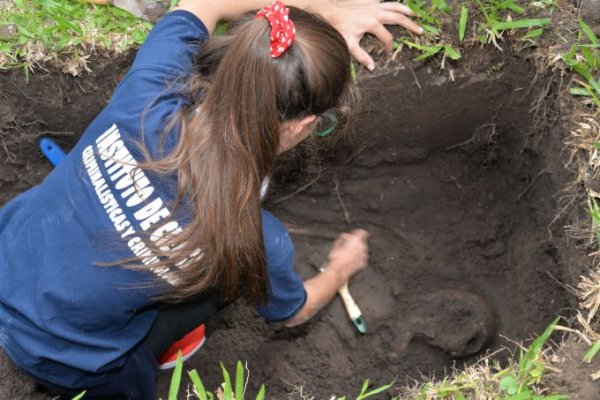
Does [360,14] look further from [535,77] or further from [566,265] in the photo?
[566,265]

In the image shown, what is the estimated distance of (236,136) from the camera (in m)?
1.38

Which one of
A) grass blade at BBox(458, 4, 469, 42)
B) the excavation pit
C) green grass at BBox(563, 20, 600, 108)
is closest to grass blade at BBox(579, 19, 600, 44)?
green grass at BBox(563, 20, 600, 108)

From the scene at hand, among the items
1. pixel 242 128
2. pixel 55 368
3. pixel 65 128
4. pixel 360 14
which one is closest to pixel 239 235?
pixel 242 128

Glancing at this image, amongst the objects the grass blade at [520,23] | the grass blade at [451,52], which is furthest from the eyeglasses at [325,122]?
the grass blade at [520,23]

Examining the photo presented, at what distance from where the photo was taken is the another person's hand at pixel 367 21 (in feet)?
6.75

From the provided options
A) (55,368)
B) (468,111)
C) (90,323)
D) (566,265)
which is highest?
(90,323)

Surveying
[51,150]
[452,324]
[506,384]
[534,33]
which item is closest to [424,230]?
[452,324]

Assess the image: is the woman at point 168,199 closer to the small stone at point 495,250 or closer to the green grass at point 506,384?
the green grass at point 506,384

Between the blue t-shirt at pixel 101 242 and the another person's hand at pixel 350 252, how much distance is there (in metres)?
0.63

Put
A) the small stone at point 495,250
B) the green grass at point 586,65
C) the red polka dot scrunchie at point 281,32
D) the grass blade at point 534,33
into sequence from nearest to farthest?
the red polka dot scrunchie at point 281,32, the green grass at point 586,65, the grass blade at point 534,33, the small stone at point 495,250

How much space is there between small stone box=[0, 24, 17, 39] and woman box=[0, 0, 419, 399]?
68 cm

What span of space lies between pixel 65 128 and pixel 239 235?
3.74 ft

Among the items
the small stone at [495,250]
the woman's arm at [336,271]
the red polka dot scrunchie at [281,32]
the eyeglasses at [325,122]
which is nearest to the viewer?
the red polka dot scrunchie at [281,32]

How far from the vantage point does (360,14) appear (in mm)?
2074
